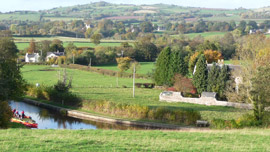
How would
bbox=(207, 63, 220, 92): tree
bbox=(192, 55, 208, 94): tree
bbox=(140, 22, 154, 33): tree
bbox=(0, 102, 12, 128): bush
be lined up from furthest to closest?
bbox=(140, 22, 154, 33): tree → bbox=(192, 55, 208, 94): tree → bbox=(207, 63, 220, 92): tree → bbox=(0, 102, 12, 128): bush

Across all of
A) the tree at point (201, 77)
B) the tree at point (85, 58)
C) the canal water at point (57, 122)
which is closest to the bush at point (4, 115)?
the canal water at point (57, 122)

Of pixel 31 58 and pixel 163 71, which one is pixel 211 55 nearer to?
pixel 163 71

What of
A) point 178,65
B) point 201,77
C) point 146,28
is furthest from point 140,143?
point 146,28

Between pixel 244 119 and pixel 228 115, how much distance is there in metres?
5.94

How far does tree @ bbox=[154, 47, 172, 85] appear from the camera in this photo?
50.9 metres

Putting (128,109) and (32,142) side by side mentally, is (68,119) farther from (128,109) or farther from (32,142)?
(32,142)

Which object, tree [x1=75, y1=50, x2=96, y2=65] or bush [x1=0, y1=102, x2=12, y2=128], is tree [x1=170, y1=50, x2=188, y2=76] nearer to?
tree [x1=75, y1=50, x2=96, y2=65]

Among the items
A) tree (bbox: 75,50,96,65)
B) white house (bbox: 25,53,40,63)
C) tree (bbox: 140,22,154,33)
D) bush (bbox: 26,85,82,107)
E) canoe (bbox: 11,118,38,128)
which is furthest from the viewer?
tree (bbox: 140,22,154,33)

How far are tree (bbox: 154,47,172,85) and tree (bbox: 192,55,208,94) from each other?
17.0 ft

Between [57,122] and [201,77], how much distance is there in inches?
784

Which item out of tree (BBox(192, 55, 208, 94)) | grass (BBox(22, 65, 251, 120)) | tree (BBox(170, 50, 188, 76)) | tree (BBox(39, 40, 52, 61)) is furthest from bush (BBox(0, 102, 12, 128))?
tree (BBox(39, 40, 52, 61))

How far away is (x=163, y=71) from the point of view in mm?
51344

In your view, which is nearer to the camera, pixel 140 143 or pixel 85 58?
pixel 140 143

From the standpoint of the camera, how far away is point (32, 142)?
45.9 ft
